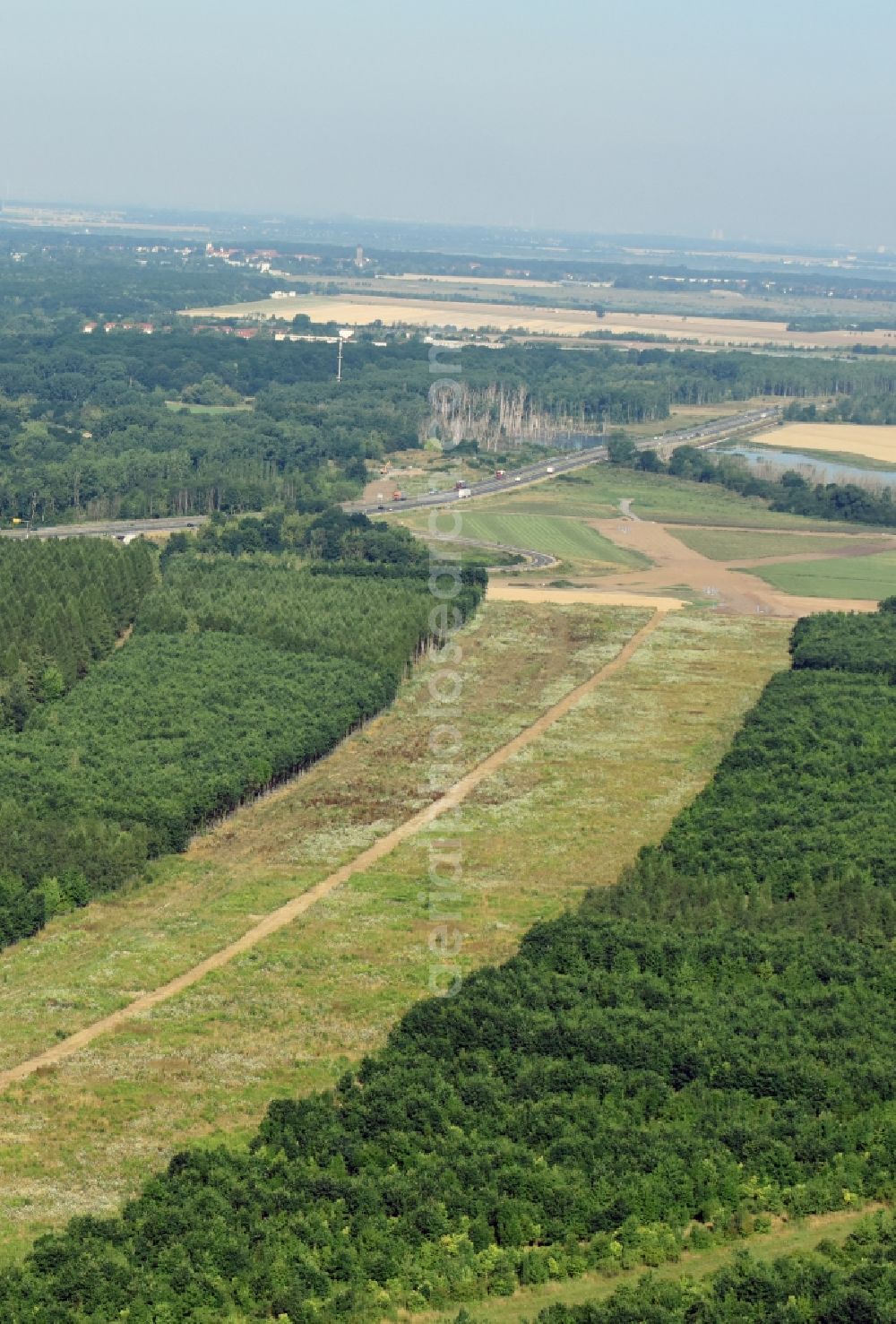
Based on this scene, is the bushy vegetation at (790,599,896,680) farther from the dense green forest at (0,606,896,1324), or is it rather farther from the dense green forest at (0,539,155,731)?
the dense green forest at (0,539,155,731)

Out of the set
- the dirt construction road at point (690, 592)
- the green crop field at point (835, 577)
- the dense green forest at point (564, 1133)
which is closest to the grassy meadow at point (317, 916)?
the dense green forest at point (564, 1133)

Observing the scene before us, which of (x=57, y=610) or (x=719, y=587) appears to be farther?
(x=719, y=587)

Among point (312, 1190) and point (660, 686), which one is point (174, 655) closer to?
point (660, 686)

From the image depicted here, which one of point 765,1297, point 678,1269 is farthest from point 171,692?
point 765,1297

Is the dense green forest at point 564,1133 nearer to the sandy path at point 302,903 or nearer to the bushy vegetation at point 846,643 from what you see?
the sandy path at point 302,903

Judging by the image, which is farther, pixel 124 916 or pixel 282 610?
pixel 282 610

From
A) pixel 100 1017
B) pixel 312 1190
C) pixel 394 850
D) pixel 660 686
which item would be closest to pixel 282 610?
pixel 660 686

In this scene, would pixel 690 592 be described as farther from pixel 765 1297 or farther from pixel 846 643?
pixel 765 1297

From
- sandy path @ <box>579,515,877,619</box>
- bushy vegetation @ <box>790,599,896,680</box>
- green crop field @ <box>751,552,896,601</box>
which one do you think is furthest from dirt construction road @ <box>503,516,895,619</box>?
bushy vegetation @ <box>790,599,896,680</box>
